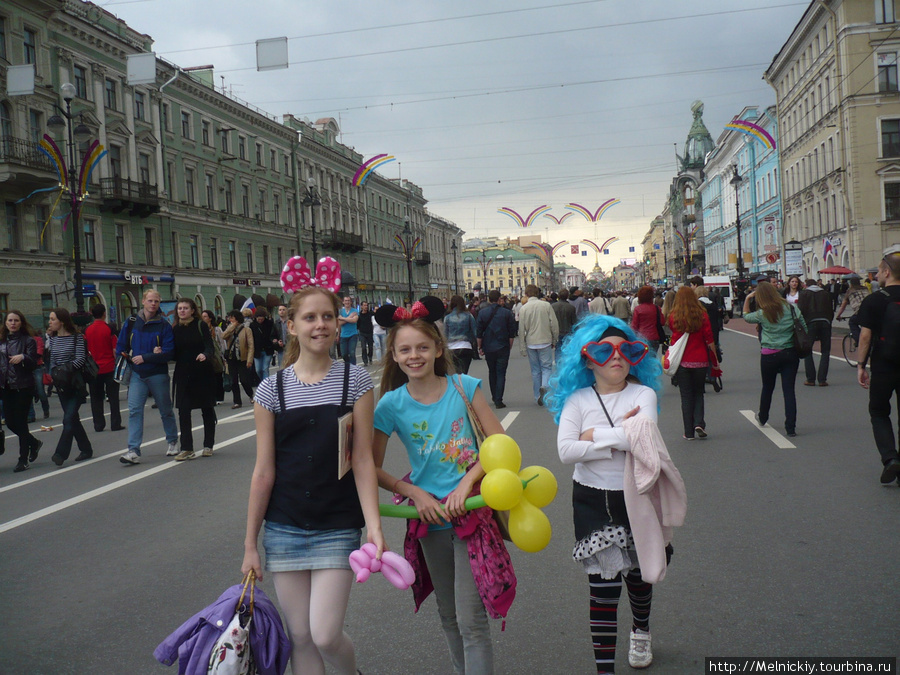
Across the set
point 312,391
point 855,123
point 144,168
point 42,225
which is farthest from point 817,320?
point 855,123

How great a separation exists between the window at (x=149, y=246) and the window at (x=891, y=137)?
120ft

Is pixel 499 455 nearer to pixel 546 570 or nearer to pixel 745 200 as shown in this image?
pixel 546 570

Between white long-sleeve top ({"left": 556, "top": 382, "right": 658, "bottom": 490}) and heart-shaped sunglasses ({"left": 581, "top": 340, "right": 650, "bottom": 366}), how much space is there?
4.7 inches

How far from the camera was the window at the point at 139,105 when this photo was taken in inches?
1517

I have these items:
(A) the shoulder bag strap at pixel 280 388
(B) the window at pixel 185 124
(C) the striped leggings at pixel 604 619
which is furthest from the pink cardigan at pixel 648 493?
(B) the window at pixel 185 124

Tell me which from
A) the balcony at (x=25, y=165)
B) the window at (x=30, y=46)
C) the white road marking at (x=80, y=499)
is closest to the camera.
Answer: the white road marking at (x=80, y=499)

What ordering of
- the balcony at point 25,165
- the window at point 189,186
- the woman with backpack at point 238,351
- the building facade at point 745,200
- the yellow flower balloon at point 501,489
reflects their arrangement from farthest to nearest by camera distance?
the building facade at point 745,200 < the window at point 189,186 < the balcony at point 25,165 < the woman with backpack at point 238,351 < the yellow flower balloon at point 501,489

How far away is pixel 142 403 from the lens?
958 centimetres

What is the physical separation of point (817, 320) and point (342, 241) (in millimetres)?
52998

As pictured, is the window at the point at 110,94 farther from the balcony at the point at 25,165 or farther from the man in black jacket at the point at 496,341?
the man in black jacket at the point at 496,341

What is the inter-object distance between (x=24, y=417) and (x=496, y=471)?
859 cm

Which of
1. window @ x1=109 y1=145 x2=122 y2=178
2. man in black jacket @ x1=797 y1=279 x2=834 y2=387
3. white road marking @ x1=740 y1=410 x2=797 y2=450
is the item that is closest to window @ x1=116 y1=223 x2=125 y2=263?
window @ x1=109 y1=145 x2=122 y2=178

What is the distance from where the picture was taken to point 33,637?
167 inches

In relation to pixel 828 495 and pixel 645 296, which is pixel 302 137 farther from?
pixel 828 495
